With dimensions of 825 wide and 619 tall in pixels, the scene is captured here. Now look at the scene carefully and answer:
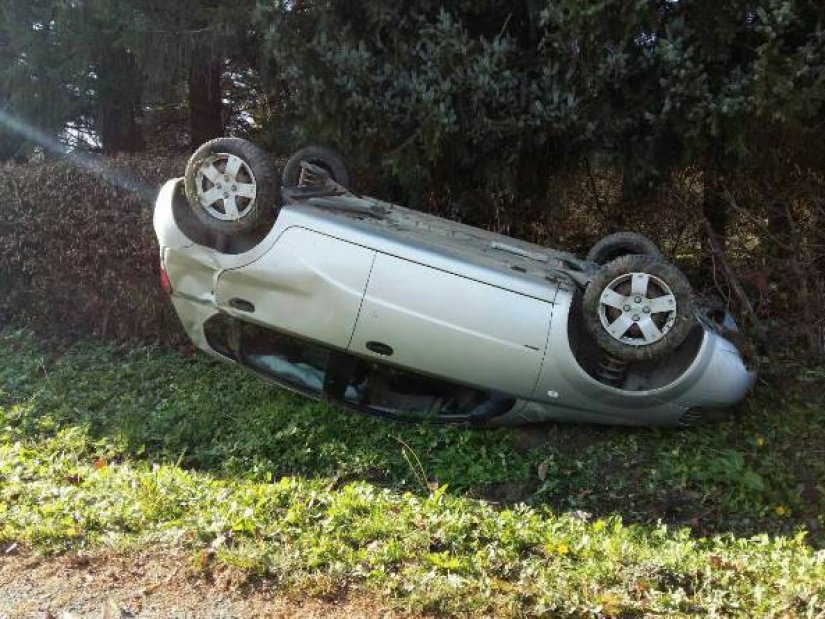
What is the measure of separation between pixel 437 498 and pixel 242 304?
6.72ft

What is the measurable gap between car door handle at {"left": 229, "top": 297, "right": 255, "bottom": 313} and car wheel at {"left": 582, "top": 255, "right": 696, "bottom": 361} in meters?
2.32

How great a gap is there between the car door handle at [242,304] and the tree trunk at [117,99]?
5.10 m

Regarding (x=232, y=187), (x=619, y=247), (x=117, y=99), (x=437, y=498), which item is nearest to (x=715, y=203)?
(x=619, y=247)

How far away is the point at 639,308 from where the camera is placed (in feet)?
16.1

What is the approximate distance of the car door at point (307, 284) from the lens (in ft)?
16.8

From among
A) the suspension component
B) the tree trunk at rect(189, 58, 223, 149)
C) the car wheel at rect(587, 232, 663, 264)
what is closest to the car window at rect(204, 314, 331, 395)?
the suspension component

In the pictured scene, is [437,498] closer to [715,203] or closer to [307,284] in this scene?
[307,284]

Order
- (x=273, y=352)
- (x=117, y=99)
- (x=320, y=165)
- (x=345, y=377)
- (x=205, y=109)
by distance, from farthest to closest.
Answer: (x=205, y=109)
(x=117, y=99)
(x=320, y=165)
(x=273, y=352)
(x=345, y=377)

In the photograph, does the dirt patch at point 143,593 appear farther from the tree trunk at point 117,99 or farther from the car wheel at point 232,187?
the tree trunk at point 117,99

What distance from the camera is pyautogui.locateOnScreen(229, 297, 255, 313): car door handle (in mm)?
5383

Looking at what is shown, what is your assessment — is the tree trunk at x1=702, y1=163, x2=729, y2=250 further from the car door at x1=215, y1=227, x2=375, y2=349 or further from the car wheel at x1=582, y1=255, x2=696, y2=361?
the car door at x1=215, y1=227, x2=375, y2=349

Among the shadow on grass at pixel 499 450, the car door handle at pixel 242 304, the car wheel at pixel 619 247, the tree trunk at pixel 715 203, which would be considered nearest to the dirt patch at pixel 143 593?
the shadow on grass at pixel 499 450

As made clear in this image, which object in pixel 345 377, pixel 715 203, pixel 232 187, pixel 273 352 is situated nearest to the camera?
pixel 232 187

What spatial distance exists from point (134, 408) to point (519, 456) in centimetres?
328
